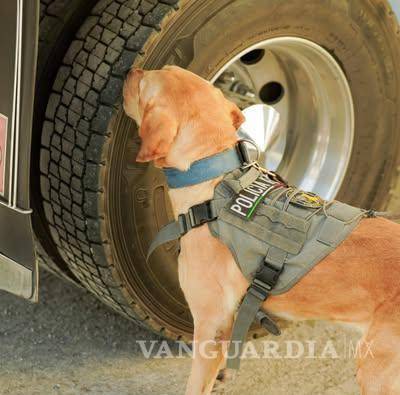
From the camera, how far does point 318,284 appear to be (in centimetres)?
234

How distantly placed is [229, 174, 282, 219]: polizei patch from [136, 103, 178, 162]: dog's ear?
0.85 feet

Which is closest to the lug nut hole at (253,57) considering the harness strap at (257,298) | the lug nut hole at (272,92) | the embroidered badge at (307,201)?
the lug nut hole at (272,92)

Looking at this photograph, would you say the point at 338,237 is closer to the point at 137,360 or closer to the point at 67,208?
the point at 67,208

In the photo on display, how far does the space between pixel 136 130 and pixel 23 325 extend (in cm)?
110

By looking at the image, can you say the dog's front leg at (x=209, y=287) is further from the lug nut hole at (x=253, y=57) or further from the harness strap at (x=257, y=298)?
the lug nut hole at (x=253, y=57)

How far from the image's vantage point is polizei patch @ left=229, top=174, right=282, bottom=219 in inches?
92.6

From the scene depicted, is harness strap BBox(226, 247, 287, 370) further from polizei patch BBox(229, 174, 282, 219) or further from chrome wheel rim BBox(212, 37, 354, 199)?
chrome wheel rim BBox(212, 37, 354, 199)

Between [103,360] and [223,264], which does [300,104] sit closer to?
[223,264]

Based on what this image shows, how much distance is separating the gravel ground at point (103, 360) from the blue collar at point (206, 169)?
35.7 inches

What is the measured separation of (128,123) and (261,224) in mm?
524

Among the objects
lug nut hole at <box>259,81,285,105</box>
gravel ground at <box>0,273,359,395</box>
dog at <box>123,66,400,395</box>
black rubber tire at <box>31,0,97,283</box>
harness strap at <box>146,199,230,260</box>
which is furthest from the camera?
lug nut hole at <box>259,81,285,105</box>

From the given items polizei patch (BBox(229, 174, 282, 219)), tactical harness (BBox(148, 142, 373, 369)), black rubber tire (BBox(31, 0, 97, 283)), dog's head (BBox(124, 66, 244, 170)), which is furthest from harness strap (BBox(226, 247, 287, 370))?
black rubber tire (BBox(31, 0, 97, 283))

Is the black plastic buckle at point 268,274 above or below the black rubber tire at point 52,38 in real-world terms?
below

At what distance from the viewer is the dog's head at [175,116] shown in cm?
236
